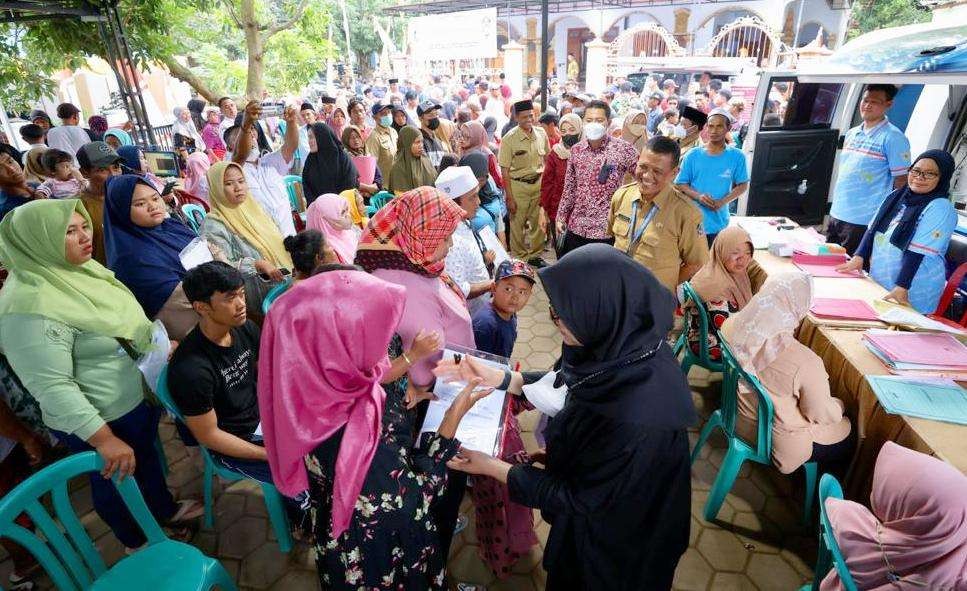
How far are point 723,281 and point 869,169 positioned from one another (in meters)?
2.34

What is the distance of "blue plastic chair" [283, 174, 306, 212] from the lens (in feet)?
17.0

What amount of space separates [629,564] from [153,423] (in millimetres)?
2169

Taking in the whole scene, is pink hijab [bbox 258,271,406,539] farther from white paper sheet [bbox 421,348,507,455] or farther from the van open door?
the van open door

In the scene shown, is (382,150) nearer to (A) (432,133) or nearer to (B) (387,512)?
(A) (432,133)

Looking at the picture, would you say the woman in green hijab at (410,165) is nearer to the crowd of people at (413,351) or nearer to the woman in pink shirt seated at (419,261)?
the crowd of people at (413,351)

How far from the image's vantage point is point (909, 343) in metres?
2.43

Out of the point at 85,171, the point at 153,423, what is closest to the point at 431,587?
the point at 153,423

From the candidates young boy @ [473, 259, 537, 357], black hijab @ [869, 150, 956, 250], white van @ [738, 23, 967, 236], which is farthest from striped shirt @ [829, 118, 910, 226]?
young boy @ [473, 259, 537, 357]

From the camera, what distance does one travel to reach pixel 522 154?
5.28 meters

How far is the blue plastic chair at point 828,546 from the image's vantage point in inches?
53.3

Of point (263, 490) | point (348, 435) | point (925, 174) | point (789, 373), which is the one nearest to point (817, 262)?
point (925, 174)

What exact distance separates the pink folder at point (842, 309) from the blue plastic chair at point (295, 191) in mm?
4678

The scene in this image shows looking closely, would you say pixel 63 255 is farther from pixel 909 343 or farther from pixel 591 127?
pixel 909 343

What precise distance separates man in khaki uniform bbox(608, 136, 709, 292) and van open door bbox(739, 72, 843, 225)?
272 cm
